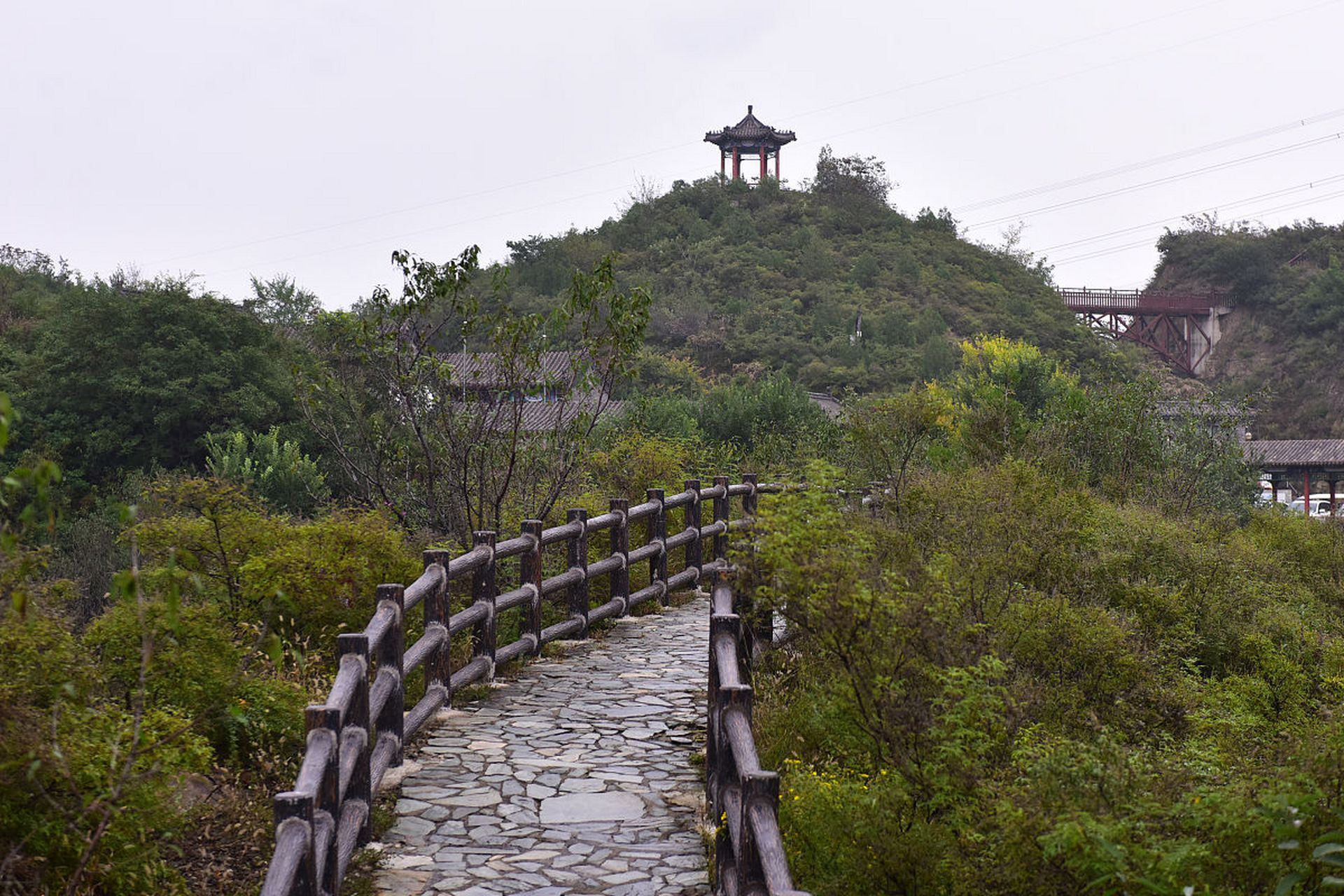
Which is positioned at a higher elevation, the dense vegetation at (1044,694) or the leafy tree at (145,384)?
the leafy tree at (145,384)

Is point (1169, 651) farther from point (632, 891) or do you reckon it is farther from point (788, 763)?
point (632, 891)

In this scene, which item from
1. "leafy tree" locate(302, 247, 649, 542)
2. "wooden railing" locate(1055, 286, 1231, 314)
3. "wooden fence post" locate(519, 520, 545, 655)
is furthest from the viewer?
"wooden railing" locate(1055, 286, 1231, 314)

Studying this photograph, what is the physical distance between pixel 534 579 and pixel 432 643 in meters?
2.02

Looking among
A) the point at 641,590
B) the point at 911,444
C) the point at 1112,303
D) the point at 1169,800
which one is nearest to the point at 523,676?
the point at 641,590

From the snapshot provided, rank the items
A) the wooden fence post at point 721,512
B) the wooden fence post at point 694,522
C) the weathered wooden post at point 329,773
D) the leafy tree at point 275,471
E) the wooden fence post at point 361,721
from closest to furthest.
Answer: the weathered wooden post at point 329,773 → the wooden fence post at point 361,721 → the wooden fence post at point 694,522 → the wooden fence post at point 721,512 → the leafy tree at point 275,471

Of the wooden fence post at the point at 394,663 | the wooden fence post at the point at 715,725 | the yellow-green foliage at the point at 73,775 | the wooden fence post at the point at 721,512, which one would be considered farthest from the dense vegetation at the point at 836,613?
the wooden fence post at the point at 721,512

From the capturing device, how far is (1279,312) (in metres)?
68.9

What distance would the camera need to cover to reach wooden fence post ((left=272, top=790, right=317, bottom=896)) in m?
4.05

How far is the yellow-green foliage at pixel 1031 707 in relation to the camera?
11.9 feet

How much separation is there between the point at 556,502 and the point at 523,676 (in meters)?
4.09

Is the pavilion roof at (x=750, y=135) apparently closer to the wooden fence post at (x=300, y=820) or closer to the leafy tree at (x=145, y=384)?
the leafy tree at (x=145, y=384)

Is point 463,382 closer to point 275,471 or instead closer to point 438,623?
point 438,623

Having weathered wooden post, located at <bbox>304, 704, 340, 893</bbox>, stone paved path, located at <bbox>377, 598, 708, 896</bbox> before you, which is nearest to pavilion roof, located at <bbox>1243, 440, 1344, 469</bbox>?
stone paved path, located at <bbox>377, 598, 708, 896</bbox>

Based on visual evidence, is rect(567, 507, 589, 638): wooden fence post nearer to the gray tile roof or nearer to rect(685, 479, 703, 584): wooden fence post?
the gray tile roof
